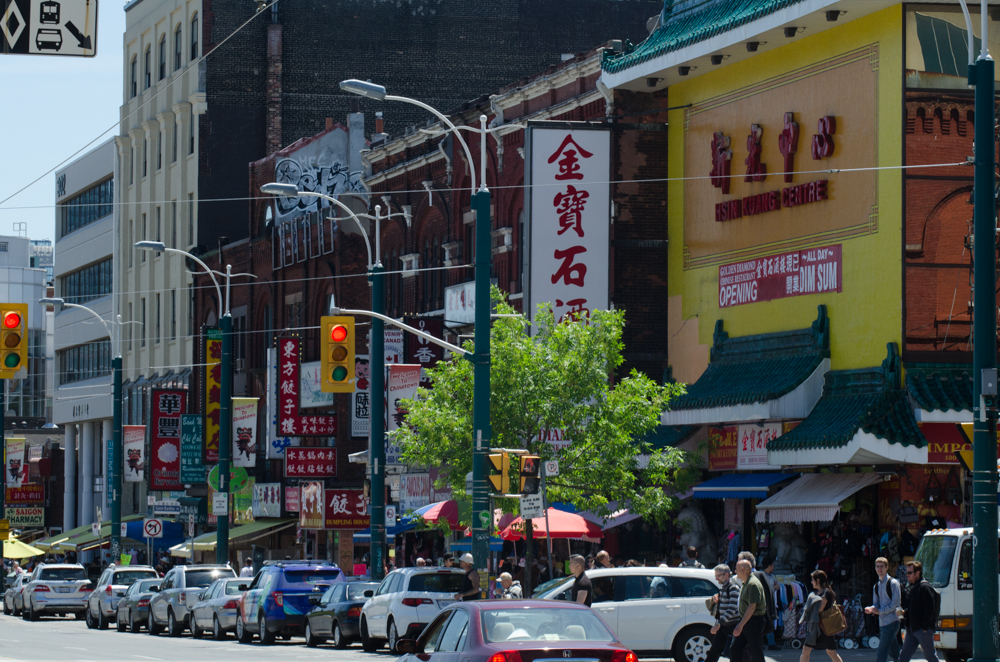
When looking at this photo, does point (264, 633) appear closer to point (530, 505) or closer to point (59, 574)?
point (530, 505)

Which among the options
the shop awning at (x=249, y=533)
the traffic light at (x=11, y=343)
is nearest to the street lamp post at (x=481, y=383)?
the traffic light at (x=11, y=343)

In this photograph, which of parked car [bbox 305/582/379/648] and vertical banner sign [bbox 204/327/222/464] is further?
vertical banner sign [bbox 204/327/222/464]

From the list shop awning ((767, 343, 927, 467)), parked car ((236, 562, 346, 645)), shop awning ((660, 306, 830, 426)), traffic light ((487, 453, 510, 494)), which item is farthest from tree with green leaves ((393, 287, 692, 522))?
traffic light ((487, 453, 510, 494))

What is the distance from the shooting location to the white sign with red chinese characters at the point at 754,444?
31.1 metres

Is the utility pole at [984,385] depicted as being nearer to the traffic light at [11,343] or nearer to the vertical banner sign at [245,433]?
the traffic light at [11,343]

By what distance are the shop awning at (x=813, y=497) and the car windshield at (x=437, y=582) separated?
591 centimetres

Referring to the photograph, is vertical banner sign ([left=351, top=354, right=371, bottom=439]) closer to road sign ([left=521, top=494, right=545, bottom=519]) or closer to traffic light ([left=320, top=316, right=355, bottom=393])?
traffic light ([left=320, top=316, right=355, bottom=393])

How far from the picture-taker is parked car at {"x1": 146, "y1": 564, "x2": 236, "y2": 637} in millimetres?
36938

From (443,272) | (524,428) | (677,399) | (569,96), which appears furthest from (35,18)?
(443,272)

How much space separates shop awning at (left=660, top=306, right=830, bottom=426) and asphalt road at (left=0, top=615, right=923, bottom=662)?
5042mm

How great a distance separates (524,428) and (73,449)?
190 feet

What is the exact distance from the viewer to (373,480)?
34.2m

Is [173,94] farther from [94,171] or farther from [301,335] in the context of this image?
[301,335]

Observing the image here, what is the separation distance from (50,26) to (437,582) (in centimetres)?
1583
